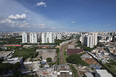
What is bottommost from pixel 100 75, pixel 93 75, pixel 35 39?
pixel 93 75

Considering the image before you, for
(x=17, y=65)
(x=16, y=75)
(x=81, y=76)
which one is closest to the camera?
(x=16, y=75)

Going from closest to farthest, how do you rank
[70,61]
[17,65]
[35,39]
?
[17,65] → [70,61] → [35,39]

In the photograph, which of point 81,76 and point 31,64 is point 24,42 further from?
point 81,76

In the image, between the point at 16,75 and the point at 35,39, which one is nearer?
the point at 16,75

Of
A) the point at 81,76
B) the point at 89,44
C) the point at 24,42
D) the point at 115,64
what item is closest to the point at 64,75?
the point at 81,76

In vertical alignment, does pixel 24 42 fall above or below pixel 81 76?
above

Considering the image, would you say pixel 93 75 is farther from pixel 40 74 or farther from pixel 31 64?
pixel 31 64

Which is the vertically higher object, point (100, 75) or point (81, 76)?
point (100, 75)

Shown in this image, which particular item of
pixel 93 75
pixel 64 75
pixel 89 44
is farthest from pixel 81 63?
pixel 89 44

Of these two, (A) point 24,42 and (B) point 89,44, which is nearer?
(B) point 89,44
